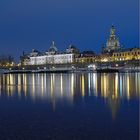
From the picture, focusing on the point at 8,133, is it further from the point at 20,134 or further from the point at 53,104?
the point at 53,104

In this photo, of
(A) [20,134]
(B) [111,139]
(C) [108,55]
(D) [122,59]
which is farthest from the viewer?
(C) [108,55]

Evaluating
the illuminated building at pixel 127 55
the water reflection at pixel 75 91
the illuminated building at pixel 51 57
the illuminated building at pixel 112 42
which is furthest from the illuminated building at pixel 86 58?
the water reflection at pixel 75 91

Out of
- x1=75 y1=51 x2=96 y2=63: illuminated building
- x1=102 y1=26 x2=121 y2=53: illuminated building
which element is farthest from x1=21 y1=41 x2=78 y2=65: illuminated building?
x1=102 y1=26 x2=121 y2=53: illuminated building

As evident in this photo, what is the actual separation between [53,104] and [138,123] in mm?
4843

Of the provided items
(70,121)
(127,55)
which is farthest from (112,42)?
(70,121)

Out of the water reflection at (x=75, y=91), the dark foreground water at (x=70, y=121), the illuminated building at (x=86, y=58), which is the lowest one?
the dark foreground water at (x=70, y=121)

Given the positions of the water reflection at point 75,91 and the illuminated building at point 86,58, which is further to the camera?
the illuminated building at point 86,58

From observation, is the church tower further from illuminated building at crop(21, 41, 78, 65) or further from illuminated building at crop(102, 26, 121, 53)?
illuminated building at crop(21, 41, 78, 65)

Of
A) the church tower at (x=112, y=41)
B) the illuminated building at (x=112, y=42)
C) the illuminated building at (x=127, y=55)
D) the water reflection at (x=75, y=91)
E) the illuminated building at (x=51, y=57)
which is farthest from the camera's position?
the church tower at (x=112, y=41)

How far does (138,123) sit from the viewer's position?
9.01m

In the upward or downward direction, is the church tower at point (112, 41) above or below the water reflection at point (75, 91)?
above

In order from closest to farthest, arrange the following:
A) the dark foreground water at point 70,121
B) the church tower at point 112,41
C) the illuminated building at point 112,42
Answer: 1. the dark foreground water at point 70,121
2. the illuminated building at point 112,42
3. the church tower at point 112,41

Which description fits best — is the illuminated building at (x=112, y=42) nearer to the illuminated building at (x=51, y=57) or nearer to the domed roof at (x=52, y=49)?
the illuminated building at (x=51, y=57)

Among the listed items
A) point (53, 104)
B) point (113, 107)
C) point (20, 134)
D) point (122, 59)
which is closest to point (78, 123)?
point (20, 134)
